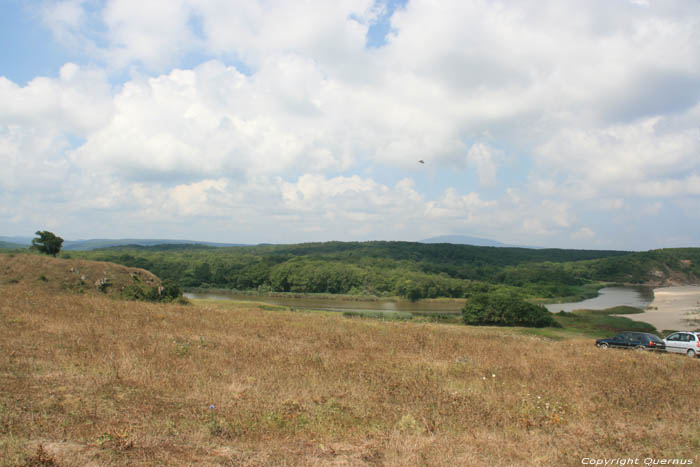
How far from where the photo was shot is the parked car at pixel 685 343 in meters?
20.9

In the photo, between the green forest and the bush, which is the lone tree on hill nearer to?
the bush

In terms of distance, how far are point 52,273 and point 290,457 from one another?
33.8m

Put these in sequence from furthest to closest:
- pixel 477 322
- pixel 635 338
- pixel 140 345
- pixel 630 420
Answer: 1. pixel 477 322
2. pixel 635 338
3. pixel 140 345
4. pixel 630 420

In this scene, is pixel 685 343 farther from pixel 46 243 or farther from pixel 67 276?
pixel 46 243

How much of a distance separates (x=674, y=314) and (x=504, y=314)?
36.0 m

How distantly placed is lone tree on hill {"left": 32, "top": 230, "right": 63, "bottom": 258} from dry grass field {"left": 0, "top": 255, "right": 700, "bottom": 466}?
2834 cm

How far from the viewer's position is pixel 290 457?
6.50 metres

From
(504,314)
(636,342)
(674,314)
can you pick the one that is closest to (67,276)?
(636,342)

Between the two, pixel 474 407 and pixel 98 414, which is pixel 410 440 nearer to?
pixel 474 407

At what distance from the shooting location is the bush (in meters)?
48.5

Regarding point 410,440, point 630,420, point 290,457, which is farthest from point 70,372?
point 630,420

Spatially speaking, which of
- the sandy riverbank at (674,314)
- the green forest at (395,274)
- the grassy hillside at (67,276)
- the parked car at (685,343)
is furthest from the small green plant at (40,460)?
the green forest at (395,274)

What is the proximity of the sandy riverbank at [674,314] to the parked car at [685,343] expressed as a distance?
35.3 metres

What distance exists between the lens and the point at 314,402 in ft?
31.2
